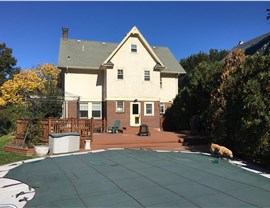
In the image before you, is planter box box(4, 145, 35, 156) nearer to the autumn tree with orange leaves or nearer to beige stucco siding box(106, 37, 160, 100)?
the autumn tree with orange leaves

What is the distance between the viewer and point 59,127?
1360cm

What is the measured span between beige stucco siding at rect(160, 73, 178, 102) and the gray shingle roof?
0.68 meters

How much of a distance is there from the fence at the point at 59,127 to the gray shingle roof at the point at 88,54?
9031 mm

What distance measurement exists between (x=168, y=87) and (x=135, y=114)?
4913mm

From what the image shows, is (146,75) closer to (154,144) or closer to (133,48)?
(133,48)

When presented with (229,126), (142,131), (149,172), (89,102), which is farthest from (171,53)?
(149,172)

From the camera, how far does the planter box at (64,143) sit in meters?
12.2

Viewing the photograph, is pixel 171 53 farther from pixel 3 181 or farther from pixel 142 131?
pixel 3 181

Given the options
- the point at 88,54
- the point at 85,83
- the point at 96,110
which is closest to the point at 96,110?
the point at 96,110

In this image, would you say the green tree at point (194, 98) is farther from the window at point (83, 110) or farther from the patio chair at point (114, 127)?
the window at point (83, 110)

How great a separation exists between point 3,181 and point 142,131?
10.7 meters

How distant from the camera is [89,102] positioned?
22812 millimetres

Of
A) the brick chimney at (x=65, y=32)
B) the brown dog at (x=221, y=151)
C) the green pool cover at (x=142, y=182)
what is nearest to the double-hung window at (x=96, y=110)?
the brick chimney at (x=65, y=32)

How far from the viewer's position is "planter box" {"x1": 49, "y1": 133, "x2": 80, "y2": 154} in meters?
12.2
